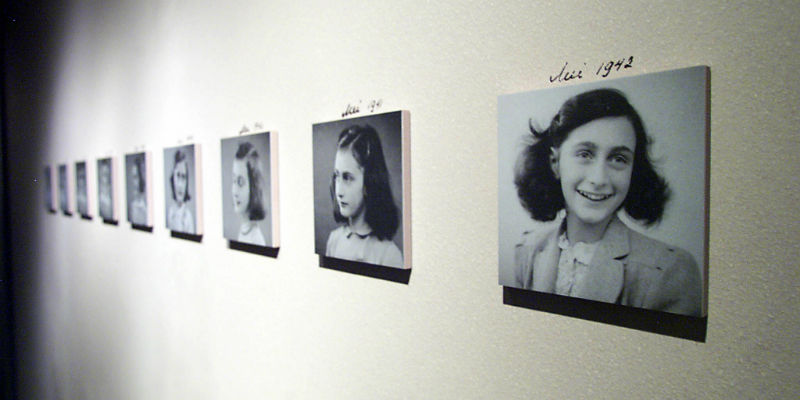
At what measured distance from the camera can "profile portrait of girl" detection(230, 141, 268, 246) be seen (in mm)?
2225

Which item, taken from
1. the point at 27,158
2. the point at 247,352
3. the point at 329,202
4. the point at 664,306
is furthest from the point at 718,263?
the point at 27,158

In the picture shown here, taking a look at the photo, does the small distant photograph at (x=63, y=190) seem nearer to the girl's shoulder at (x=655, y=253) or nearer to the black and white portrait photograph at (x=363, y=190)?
the black and white portrait photograph at (x=363, y=190)

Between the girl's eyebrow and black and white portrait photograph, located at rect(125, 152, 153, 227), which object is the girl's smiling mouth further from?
black and white portrait photograph, located at rect(125, 152, 153, 227)

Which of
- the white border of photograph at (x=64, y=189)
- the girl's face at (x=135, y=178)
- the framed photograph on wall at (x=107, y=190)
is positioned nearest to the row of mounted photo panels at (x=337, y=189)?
the girl's face at (x=135, y=178)

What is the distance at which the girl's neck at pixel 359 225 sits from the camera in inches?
67.1

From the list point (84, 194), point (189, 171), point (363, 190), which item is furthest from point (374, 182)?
point (84, 194)

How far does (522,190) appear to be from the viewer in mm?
1258

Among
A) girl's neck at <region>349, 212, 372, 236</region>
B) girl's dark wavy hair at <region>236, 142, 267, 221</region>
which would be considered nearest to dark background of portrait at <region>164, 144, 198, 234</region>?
girl's dark wavy hair at <region>236, 142, 267, 221</region>

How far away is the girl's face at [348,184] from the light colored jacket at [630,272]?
2.22 ft

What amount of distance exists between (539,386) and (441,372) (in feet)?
1.12

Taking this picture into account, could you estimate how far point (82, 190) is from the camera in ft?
14.0

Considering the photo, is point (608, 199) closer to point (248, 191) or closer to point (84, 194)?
point (248, 191)

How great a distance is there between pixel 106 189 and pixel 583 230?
147 inches

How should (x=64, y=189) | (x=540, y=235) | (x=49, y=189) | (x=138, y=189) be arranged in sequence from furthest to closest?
→ (x=49, y=189)
(x=64, y=189)
(x=138, y=189)
(x=540, y=235)
